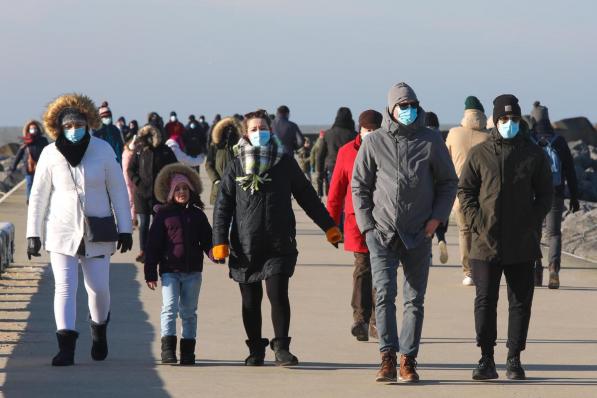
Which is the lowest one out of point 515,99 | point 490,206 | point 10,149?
point 10,149

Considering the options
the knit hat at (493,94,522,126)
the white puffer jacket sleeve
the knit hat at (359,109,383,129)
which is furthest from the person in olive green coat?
the knit hat at (493,94,522,126)

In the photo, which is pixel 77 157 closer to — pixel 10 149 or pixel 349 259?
pixel 349 259

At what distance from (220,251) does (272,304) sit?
51 centimetres

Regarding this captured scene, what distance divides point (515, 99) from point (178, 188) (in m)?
2.30

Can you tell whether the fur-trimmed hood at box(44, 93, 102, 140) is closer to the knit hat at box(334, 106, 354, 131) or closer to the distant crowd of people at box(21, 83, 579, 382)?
the distant crowd of people at box(21, 83, 579, 382)

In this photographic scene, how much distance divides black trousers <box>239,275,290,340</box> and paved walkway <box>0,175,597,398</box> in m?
0.25

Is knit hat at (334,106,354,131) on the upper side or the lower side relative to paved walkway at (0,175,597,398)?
upper

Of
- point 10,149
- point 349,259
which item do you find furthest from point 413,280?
point 10,149

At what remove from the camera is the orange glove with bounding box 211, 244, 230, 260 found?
10641 mm

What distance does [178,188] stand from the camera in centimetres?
1106

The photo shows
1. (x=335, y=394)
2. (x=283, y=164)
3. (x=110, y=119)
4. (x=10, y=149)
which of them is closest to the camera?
(x=335, y=394)

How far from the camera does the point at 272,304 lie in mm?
10797

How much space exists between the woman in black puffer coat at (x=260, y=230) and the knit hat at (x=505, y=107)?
133cm

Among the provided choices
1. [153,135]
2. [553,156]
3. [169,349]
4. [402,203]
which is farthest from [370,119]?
[153,135]
